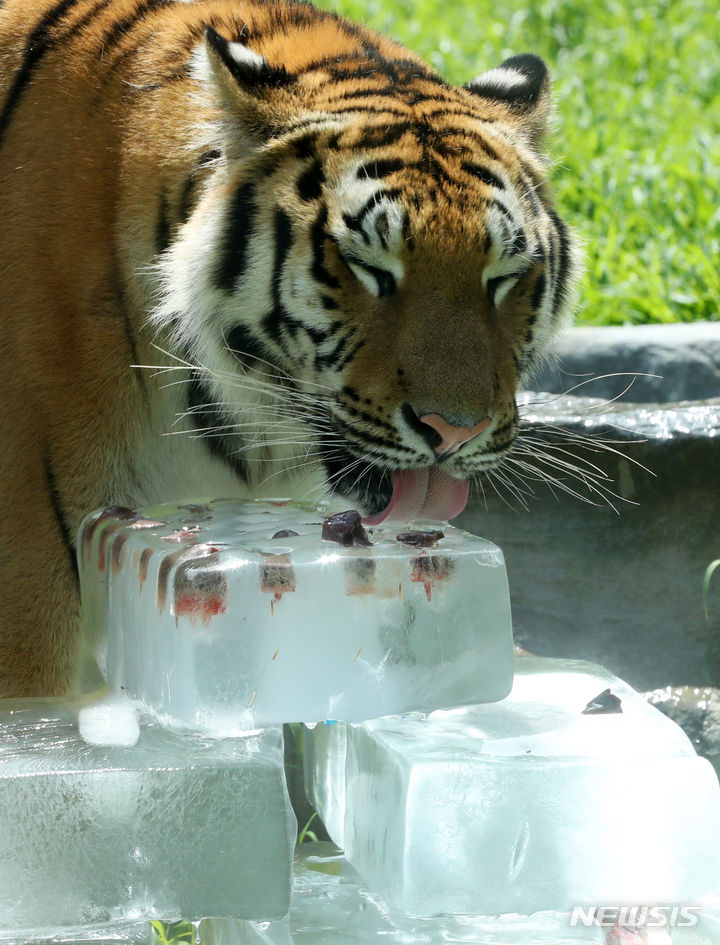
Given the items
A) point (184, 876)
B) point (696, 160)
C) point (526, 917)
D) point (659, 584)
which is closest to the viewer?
point (184, 876)

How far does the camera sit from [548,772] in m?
2.26

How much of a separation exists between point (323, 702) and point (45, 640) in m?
0.71

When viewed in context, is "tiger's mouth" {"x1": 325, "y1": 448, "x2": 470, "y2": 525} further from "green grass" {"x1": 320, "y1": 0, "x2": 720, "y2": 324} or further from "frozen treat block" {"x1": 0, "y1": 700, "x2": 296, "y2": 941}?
"green grass" {"x1": 320, "y1": 0, "x2": 720, "y2": 324}

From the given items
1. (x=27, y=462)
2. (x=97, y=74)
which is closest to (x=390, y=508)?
(x=27, y=462)

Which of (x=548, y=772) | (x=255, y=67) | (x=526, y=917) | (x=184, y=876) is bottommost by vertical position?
(x=526, y=917)

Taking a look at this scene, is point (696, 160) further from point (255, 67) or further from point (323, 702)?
point (323, 702)

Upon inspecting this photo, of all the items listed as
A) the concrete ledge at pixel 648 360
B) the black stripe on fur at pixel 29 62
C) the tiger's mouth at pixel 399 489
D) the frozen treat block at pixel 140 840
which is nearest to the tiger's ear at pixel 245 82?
the black stripe on fur at pixel 29 62

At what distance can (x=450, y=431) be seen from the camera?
246 cm

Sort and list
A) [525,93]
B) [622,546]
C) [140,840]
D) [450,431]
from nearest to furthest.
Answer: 1. [140,840]
2. [450,431]
3. [525,93]
4. [622,546]

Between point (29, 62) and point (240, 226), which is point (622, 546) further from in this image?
point (29, 62)

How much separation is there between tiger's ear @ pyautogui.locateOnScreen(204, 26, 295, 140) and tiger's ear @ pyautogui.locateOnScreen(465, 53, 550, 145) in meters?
0.55

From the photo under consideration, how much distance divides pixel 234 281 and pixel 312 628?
81cm

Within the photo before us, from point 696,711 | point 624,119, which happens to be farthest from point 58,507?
point 624,119

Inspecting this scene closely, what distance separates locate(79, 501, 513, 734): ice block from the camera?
227 cm
